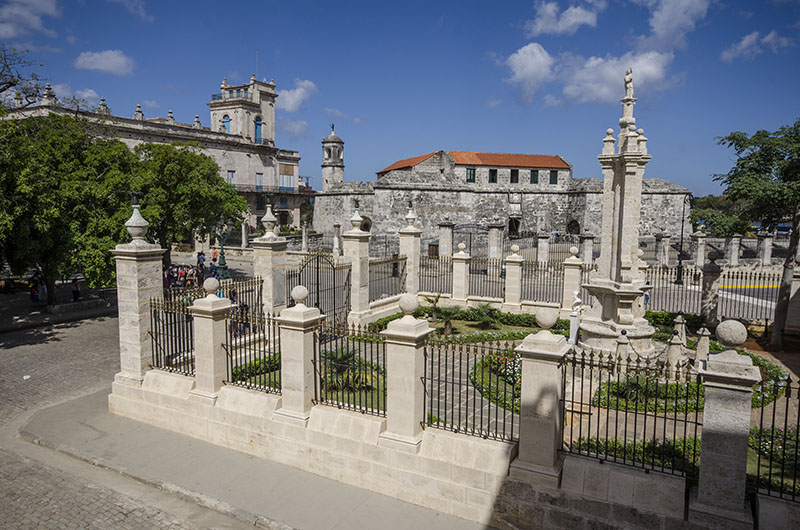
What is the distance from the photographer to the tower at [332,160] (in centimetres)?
4312

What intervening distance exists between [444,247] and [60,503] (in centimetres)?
2165

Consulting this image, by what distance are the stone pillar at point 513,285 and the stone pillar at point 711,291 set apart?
5067 mm

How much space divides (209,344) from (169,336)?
1.66m

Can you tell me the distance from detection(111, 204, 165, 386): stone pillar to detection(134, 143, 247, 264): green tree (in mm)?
10782

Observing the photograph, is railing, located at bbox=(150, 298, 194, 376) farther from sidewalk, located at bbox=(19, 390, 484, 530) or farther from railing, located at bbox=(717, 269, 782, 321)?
railing, located at bbox=(717, 269, 782, 321)

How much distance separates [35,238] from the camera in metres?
13.9

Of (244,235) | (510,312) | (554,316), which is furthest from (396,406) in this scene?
(244,235)

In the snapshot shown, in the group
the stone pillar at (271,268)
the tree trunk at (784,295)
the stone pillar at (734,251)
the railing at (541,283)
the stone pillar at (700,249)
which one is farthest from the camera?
the stone pillar at (734,251)

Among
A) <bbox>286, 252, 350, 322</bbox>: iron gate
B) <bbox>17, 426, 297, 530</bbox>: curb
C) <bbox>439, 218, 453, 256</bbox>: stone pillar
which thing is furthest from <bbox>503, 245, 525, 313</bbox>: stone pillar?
<bbox>17, 426, 297, 530</bbox>: curb

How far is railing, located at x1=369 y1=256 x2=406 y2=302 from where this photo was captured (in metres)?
15.6

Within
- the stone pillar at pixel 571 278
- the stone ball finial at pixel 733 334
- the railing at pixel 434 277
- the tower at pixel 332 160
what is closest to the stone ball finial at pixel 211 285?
the stone ball finial at pixel 733 334

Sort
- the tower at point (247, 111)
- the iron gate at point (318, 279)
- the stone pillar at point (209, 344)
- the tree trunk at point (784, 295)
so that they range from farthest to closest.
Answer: the tower at point (247, 111) → the iron gate at point (318, 279) → the tree trunk at point (784, 295) → the stone pillar at point (209, 344)

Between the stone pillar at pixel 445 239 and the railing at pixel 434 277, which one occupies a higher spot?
the stone pillar at pixel 445 239

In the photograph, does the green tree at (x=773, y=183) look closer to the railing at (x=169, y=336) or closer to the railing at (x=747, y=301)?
the railing at (x=747, y=301)
